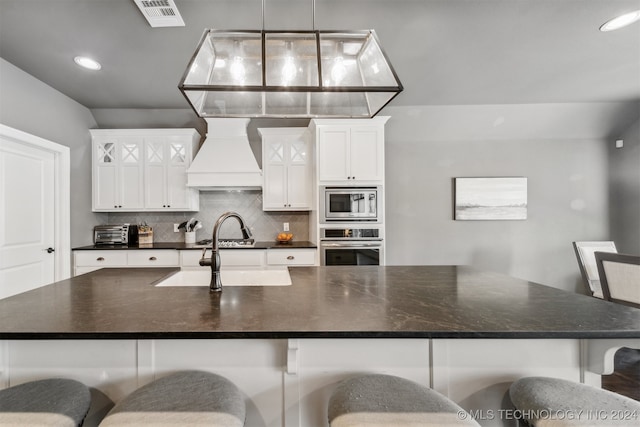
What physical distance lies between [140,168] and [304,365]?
11.7ft

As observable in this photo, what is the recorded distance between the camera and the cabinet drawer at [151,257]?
10.6ft

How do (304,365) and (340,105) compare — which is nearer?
(304,365)

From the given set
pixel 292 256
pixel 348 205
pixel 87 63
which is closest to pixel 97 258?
pixel 87 63

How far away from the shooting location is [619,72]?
112 inches

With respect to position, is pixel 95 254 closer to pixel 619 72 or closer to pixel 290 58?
pixel 290 58

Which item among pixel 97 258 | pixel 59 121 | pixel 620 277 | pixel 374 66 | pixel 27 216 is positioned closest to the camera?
pixel 374 66

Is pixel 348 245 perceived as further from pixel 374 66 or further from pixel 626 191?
pixel 626 191

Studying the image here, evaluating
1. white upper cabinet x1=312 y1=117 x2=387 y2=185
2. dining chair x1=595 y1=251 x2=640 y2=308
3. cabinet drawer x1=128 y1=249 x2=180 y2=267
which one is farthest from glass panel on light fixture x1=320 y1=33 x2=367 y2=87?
cabinet drawer x1=128 y1=249 x2=180 y2=267

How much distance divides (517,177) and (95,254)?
18.5ft

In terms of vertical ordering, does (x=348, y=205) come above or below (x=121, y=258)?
above

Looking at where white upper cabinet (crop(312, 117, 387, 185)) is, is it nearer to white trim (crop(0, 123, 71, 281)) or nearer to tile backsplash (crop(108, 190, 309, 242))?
tile backsplash (crop(108, 190, 309, 242))

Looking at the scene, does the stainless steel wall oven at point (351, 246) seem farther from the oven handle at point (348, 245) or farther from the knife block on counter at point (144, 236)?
the knife block on counter at point (144, 236)

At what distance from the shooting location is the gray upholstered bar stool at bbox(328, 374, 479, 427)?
80cm

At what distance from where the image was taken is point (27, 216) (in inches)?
109
